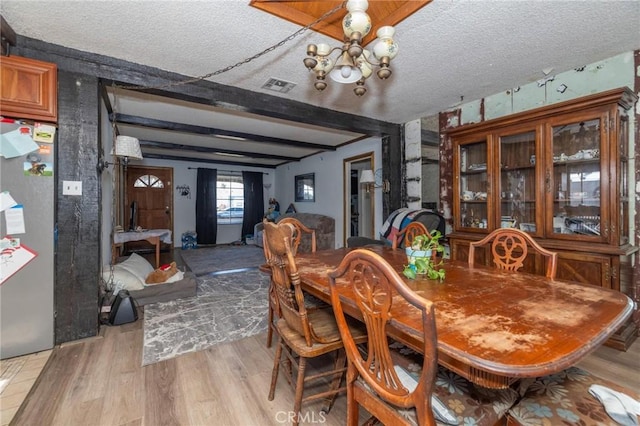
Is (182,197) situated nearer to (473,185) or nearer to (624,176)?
(473,185)

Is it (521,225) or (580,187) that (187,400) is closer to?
(521,225)

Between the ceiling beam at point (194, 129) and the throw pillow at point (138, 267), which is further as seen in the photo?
the ceiling beam at point (194, 129)

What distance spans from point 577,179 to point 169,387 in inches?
137

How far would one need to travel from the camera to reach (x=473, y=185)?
3.15 meters

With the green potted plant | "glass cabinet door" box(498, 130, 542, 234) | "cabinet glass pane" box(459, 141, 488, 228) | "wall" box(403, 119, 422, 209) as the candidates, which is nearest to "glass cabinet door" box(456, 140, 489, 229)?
"cabinet glass pane" box(459, 141, 488, 228)

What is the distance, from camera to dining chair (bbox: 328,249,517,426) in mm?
783

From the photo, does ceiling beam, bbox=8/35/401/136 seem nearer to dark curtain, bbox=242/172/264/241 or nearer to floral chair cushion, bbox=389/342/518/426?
floral chair cushion, bbox=389/342/518/426

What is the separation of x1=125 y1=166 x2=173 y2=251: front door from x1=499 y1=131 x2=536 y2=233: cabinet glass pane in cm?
701

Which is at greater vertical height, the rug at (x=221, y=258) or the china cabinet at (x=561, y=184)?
the china cabinet at (x=561, y=184)

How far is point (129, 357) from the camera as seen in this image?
204 centimetres

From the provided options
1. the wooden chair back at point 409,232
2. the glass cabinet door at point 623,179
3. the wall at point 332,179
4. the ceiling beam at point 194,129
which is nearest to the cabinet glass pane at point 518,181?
the glass cabinet door at point 623,179

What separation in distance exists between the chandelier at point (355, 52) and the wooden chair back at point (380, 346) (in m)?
1.08

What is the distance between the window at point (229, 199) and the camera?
7.81 m

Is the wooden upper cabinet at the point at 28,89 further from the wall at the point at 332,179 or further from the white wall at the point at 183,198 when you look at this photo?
the white wall at the point at 183,198
